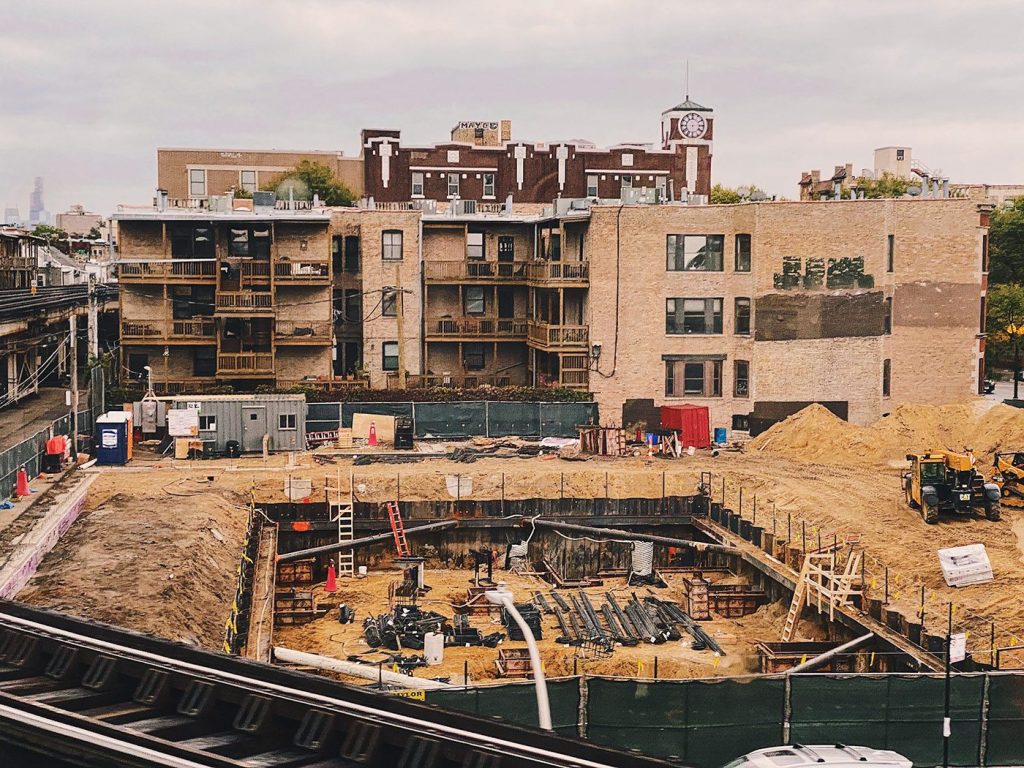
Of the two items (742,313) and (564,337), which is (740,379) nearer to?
(742,313)

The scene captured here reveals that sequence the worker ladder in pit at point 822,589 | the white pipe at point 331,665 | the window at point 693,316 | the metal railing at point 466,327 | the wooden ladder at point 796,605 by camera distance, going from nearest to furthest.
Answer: the white pipe at point 331,665 → the worker ladder in pit at point 822,589 → the wooden ladder at point 796,605 → the window at point 693,316 → the metal railing at point 466,327

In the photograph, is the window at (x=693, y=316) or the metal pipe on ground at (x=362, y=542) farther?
the window at (x=693, y=316)

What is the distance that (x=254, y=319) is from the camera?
6162cm

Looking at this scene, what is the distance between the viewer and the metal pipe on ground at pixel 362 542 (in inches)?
1703

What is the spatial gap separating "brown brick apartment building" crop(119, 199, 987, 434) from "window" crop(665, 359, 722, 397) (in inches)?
3.0

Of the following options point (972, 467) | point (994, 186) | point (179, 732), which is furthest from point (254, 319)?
point (994, 186)

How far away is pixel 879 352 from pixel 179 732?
5367 centimetres

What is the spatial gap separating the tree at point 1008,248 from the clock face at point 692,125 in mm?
23843

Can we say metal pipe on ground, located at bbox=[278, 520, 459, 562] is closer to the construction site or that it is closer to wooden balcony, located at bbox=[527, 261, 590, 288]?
the construction site

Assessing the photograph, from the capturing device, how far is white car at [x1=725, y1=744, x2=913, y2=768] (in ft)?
60.9

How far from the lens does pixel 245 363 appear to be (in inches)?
2389

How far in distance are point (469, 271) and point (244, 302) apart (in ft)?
37.9

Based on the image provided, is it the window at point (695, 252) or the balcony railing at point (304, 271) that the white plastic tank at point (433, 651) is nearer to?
the balcony railing at point (304, 271)

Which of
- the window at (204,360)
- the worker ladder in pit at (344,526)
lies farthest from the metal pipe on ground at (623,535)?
the window at (204,360)
